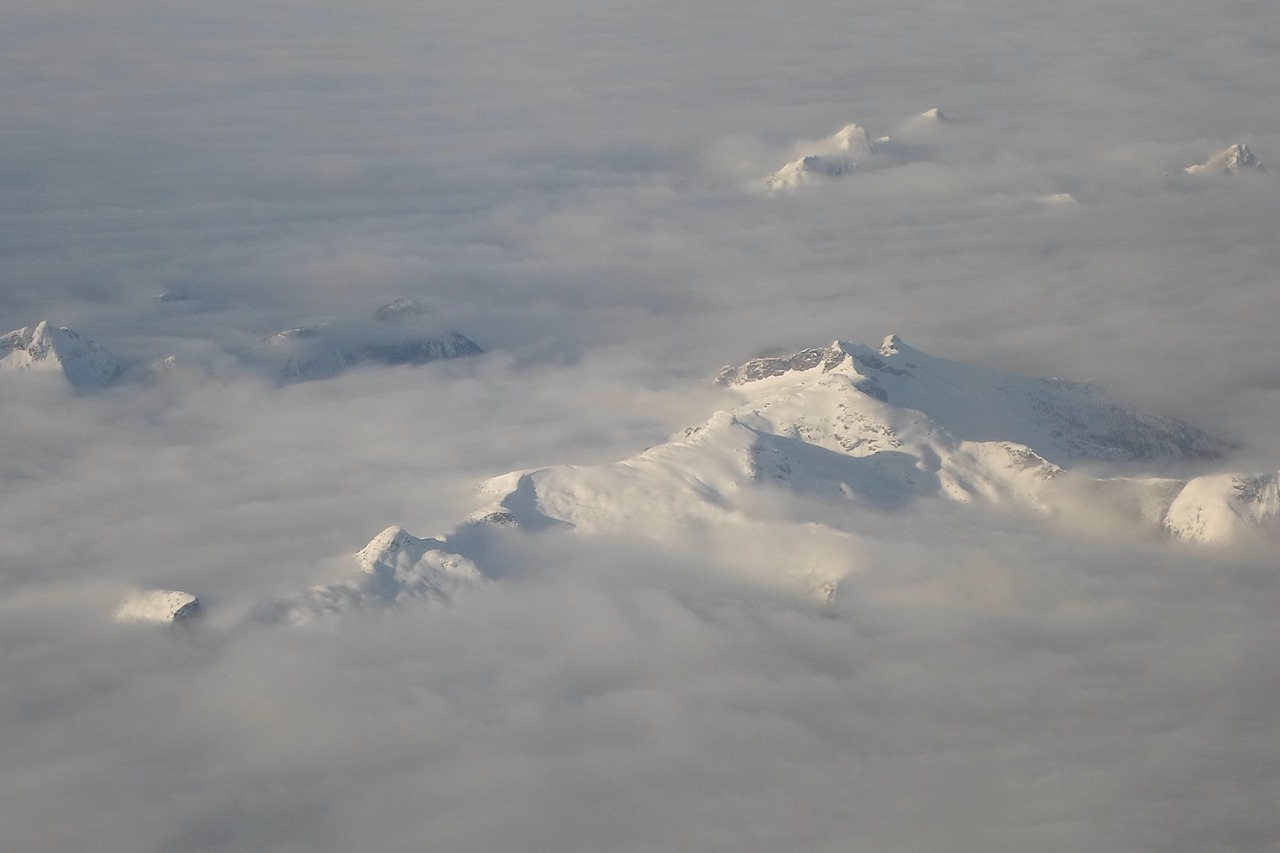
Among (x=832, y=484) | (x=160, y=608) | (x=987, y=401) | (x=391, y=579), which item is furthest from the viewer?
(x=987, y=401)

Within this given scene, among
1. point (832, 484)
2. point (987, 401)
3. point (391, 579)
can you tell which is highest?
point (987, 401)

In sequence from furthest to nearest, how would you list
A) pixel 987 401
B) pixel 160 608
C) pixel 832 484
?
pixel 987 401 < pixel 832 484 < pixel 160 608

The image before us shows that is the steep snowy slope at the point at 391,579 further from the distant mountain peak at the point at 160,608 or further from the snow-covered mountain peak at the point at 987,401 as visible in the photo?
the snow-covered mountain peak at the point at 987,401

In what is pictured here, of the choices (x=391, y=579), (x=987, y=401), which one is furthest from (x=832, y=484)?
(x=391, y=579)

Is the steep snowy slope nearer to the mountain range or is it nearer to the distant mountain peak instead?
the mountain range

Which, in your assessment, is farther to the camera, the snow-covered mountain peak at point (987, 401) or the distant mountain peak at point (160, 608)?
the snow-covered mountain peak at point (987, 401)

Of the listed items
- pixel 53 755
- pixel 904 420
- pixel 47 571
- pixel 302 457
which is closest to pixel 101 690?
pixel 53 755

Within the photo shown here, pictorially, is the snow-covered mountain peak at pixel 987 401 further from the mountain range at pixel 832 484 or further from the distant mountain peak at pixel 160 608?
the distant mountain peak at pixel 160 608

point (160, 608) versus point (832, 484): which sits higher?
point (160, 608)

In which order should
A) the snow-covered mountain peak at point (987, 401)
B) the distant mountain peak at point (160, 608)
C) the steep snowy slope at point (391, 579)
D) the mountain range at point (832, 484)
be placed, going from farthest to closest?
the snow-covered mountain peak at point (987, 401), the mountain range at point (832, 484), the steep snowy slope at point (391, 579), the distant mountain peak at point (160, 608)

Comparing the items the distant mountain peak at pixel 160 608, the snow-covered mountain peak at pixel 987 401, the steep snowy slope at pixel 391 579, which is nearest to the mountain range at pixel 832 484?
the steep snowy slope at pixel 391 579

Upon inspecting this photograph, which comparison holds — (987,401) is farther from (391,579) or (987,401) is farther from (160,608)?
(160,608)

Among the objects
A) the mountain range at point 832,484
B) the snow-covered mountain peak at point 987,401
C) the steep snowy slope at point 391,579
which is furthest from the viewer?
the snow-covered mountain peak at point 987,401
